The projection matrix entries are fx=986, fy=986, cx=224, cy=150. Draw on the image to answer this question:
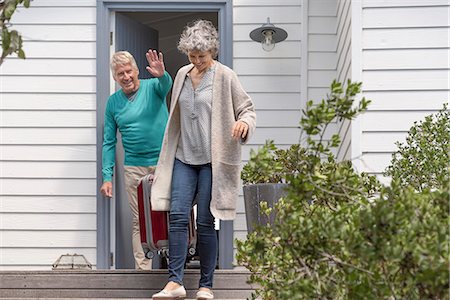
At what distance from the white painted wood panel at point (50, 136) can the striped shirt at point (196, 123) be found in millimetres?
2113

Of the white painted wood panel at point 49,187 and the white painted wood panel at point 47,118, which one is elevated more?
the white painted wood panel at point 47,118

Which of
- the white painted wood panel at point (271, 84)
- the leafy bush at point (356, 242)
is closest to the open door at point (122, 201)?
the white painted wood panel at point (271, 84)

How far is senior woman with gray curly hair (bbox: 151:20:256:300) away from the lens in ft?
15.4

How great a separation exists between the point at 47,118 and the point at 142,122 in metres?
1.27

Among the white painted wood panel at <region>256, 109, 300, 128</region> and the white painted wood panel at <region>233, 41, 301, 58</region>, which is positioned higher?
the white painted wood panel at <region>233, 41, 301, 58</region>

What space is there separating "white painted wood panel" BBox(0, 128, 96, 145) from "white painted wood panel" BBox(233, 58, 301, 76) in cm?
113

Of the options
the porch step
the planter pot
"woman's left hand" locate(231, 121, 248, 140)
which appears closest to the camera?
"woman's left hand" locate(231, 121, 248, 140)

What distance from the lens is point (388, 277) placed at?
7.59 ft

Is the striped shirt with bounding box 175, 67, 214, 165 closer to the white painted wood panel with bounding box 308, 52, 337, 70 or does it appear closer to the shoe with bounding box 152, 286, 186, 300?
the shoe with bounding box 152, 286, 186, 300

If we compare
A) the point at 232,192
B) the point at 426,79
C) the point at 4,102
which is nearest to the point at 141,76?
the point at 4,102

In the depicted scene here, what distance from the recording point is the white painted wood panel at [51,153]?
6.82 meters

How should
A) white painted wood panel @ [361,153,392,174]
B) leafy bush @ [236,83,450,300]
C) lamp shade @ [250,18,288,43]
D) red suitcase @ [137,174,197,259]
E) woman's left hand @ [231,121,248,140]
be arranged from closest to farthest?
leafy bush @ [236,83,450,300] < woman's left hand @ [231,121,248,140] < red suitcase @ [137,174,197,259] < white painted wood panel @ [361,153,392,174] < lamp shade @ [250,18,288,43]


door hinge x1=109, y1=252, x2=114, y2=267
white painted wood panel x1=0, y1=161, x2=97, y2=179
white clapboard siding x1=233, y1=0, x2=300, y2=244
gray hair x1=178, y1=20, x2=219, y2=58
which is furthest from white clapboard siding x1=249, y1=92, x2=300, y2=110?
gray hair x1=178, y1=20, x2=219, y2=58

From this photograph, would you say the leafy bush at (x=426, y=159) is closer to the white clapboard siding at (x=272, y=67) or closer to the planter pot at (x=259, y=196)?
the planter pot at (x=259, y=196)
